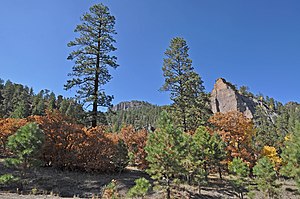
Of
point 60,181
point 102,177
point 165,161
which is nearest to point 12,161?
point 60,181

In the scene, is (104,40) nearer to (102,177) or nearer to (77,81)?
(77,81)

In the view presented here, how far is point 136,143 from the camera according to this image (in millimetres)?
18734

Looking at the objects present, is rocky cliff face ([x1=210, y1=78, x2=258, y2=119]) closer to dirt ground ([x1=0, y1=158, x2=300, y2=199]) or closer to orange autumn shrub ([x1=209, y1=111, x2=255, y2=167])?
orange autumn shrub ([x1=209, y1=111, x2=255, y2=167])

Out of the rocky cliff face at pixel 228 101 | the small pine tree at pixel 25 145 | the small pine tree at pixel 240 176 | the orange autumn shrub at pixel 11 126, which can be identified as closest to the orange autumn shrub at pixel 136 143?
the small pine tree at pixel 240 176

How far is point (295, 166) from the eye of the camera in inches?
786

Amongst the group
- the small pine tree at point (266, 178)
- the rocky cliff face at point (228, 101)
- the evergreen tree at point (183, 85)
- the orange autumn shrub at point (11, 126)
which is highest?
the rocky cliff face at point (228, 101)

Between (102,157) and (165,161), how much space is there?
3.96m

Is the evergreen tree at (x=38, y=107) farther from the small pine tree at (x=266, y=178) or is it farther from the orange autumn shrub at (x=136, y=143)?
the small pine tree at (x=266, y=178)

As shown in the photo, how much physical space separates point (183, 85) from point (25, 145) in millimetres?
15313

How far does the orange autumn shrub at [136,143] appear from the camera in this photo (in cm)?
1727

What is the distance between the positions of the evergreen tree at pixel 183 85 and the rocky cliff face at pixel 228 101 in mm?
64876

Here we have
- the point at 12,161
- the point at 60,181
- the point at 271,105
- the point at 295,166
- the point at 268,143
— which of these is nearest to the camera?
the point at 12,161

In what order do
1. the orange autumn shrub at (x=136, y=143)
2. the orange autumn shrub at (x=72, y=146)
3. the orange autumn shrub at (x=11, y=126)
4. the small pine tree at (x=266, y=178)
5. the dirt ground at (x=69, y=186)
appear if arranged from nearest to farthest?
the dirt ground at (x=69, y=186) → the orange autumn shrub at (x=72, y=146) → the orange autumn shrub at (x=11, y=126) → the small pine tree at (x=266, y=178) → the orange autumn shrub at (x=136, y=143)

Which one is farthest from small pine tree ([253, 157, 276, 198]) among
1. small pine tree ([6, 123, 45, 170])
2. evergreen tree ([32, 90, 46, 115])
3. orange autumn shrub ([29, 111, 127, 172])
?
evergreen tree ([32, 90, 46, 115])
